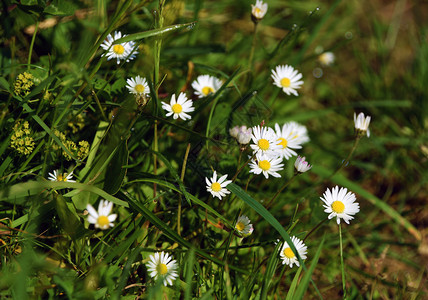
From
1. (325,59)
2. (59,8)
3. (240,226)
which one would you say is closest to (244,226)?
(240,226)

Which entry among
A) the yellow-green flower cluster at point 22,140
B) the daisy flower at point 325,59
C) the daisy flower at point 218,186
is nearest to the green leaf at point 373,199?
the daisy flower at point 218,186

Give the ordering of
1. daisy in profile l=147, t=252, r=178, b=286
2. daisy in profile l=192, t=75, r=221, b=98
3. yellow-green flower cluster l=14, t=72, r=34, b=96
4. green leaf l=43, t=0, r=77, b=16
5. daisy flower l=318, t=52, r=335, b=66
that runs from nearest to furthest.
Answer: daisy in profile l=147, t=252, r=178, b=286 → yellow-green flower cluster l=14, t=72, r=34, b=96 → green leaf l=43, t=0, r=77, b=16 → daisy in profile l=192, t=75, r=221, b=98 → daisy flower l=318, t=52, r=335, b=66

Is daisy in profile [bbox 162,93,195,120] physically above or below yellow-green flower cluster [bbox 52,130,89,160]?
above

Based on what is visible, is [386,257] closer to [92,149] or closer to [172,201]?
[172,201]

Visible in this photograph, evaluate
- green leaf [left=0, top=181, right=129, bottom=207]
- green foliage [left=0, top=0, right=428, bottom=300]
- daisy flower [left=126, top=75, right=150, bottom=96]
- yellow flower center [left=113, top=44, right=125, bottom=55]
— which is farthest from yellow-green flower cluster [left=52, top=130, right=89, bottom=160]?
yellow flower center [left=113, top=44, right=125, bottom=55]

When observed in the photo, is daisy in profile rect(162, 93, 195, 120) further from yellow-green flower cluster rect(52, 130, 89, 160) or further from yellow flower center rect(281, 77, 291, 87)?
yellow flower center rect(281, 77, 291, 87)

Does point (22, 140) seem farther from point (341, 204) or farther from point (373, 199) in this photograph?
point (373, 199)
